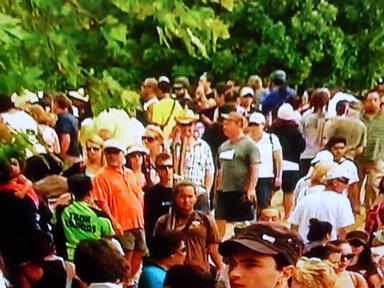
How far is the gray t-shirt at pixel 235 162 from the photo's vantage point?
3.62 meters

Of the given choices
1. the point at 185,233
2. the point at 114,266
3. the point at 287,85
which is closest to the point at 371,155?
the point at 287,85

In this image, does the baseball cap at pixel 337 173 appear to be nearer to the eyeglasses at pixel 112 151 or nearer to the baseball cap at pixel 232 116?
the baseball cap at pixel 232 116

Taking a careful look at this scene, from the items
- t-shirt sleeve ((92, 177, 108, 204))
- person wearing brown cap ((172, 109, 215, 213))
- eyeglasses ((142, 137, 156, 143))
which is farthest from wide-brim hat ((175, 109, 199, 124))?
t-shirt sleeve ((92, 177, 108, 204))

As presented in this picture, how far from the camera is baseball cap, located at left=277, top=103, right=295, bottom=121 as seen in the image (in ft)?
12.0

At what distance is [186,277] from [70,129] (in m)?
0.60

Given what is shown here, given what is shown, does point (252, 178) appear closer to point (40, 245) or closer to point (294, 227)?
point (294, 227)

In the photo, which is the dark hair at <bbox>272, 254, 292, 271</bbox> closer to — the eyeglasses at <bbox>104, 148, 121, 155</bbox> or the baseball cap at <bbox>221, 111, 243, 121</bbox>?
the baseball cap at <bbox>221, 111, 243, 121</bbox>

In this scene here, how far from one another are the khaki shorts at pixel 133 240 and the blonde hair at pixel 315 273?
0.51 metres

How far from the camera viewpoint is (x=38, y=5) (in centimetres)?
347

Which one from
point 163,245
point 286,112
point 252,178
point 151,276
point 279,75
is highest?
point 279,75

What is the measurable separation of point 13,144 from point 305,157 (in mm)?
952

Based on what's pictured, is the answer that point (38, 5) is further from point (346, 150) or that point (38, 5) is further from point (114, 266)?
point (346, 150)

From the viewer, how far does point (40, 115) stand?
352 cm

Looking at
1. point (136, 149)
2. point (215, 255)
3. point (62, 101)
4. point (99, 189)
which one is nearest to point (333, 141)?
point (215, 255)
